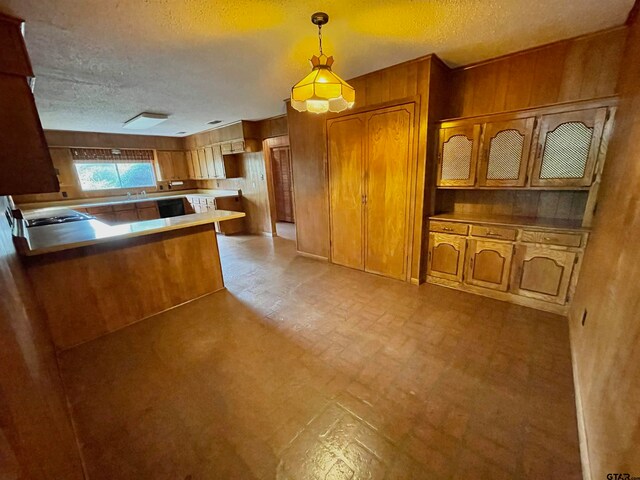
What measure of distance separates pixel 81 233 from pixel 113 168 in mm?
4650

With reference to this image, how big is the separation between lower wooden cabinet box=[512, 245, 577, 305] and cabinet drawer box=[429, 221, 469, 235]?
0.51 metres

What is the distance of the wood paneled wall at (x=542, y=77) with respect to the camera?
7.25 ft

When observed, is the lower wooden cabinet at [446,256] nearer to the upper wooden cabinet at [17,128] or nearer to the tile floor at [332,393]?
the tile floor at [332,393]

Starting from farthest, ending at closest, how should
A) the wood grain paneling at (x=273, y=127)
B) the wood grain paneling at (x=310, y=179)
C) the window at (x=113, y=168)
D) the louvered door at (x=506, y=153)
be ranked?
the window at (x=113, y=168) < the wood grain paneling at (x=273, y=127) < the wood grain paneling at (x=310, y=179) < the louvered door at (x=506, y=153)

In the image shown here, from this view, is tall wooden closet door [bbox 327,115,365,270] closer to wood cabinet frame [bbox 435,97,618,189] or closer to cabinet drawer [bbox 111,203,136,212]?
wood cabinet frame [bbox 435,97,618,189]

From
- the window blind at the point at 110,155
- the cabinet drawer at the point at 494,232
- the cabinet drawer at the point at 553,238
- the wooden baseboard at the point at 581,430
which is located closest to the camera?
the wooden baseboard at the point at 581,430

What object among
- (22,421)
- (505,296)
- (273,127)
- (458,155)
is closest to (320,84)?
(458,155)

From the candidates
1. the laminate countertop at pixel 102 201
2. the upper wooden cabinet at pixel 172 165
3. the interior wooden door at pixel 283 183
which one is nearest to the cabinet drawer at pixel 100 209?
the laminate countertop at pixel 102 201

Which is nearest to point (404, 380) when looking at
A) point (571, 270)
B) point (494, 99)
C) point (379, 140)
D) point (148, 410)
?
point (148, 410)

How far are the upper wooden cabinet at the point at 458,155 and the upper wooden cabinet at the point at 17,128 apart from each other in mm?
3288

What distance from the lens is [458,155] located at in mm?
2826

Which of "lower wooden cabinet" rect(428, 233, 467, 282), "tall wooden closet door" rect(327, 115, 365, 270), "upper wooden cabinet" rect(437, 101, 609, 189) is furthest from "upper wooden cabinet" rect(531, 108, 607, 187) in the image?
"tall wooden closet door" rect(327, 115, 365, 270)

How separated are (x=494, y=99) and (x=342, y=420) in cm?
337

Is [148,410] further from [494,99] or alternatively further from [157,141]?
[157,141]
